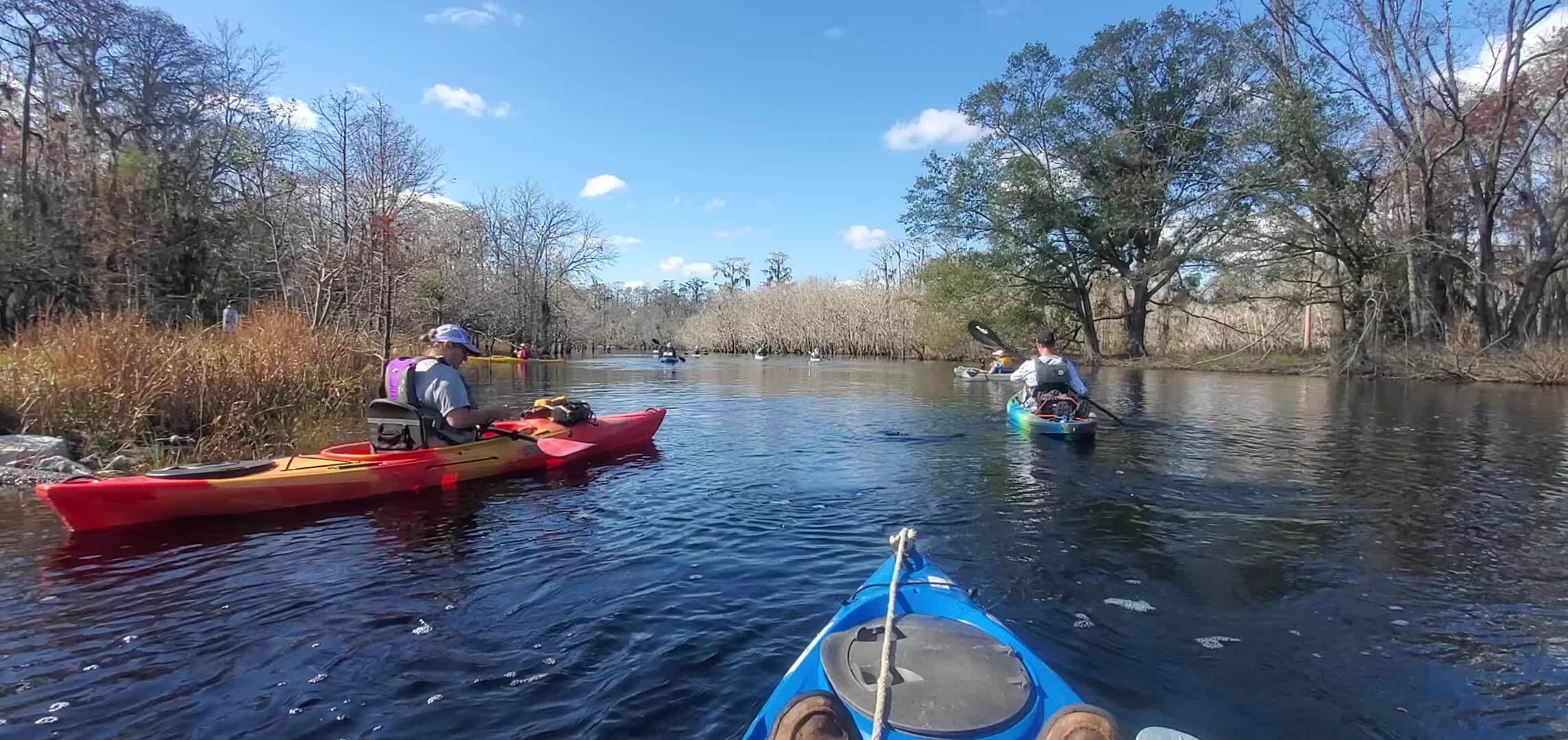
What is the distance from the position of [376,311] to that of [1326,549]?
2172 centimetres

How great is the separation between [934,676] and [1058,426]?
8.31 metres

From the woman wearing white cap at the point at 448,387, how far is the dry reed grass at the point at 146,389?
2619mm

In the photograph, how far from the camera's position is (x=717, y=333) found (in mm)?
65062

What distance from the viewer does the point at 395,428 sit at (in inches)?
279

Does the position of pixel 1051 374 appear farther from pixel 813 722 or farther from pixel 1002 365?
pixel 1002 365

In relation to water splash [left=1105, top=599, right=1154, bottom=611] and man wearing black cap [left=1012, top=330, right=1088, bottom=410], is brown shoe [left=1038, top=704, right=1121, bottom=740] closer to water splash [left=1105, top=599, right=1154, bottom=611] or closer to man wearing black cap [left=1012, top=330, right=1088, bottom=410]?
water splash [left=1105, top=599, right=1154, bottom=611]

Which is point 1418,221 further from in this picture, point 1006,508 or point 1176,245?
point 1006,508

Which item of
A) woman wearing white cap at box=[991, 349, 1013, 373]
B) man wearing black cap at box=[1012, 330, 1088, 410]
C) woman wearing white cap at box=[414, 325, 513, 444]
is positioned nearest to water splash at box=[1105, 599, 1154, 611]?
woman wearing white cap at box=[414, 325, 513, 444]

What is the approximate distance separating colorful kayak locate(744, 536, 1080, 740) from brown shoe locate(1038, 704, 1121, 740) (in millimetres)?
275

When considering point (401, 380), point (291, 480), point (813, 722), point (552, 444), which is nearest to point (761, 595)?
point (813, 722)

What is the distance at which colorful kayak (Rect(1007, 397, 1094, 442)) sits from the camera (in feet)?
33.0

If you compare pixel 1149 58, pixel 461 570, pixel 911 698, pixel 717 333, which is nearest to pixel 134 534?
pixel 461 570

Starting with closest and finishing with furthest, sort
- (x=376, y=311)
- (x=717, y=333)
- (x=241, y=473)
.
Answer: (x=241, y=473) < (x=376, y=311) < (x=717, y=333)

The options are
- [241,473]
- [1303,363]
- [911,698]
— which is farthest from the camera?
[1303,363]
